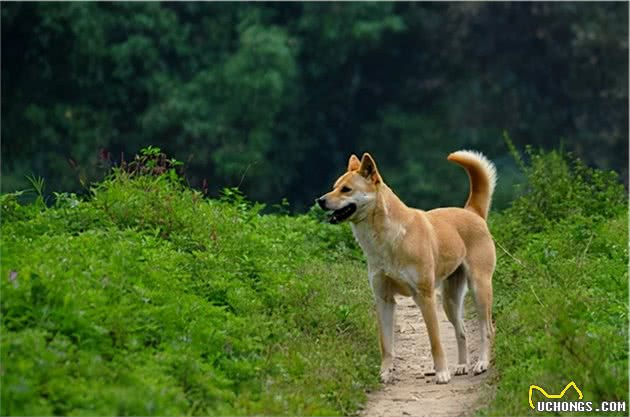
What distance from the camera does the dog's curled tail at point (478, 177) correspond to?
32.3 ft

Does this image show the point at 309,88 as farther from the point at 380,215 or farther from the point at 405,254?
the point at 405,254

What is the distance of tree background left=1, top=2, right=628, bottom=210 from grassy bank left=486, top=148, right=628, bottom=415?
45.7ft

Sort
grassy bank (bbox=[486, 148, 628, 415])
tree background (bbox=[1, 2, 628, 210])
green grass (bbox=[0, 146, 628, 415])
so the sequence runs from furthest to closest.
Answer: tree background (bbox=[1, 2, 628, 210]), grassy bank (bbox=[486, 148, 628, 415]), green grass (bbox=[0, 146, 628, 415])

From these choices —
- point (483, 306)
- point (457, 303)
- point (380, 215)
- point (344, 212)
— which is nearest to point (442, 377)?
point (483, 306)

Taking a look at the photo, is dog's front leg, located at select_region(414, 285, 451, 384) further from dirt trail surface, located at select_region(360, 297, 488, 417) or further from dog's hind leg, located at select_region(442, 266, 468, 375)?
dog's hind leg, located at select_region(442, 266, 468, 375)

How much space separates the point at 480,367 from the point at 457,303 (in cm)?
64

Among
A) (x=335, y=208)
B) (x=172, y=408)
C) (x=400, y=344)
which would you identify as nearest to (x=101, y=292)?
(x=172, y=408)

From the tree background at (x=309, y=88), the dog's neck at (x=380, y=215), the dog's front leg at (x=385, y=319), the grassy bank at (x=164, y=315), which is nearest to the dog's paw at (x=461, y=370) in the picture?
the dog's front leg at (x=385, y=319)

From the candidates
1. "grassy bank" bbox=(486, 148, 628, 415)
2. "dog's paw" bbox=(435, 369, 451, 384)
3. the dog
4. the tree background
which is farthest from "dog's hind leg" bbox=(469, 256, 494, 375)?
the tree background

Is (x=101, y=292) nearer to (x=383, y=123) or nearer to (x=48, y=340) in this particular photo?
(x=48, y=340)

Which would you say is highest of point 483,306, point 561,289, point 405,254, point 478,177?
point 478,177

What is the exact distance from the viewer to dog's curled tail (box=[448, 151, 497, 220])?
984 centimetres

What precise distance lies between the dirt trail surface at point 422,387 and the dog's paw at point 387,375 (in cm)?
4

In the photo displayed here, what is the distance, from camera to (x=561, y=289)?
1004 centimetres
